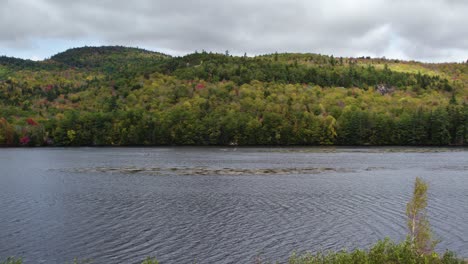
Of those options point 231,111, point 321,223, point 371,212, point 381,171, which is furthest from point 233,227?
point 231,111

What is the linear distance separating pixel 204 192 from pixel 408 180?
31726 mm

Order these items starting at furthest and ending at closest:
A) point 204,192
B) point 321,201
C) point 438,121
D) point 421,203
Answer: point 438,121, point 204,192, point 321,201, point 421,203

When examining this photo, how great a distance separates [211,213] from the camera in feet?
140

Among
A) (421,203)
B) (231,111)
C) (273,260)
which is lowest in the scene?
(273,260)

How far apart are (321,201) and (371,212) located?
7324 mm

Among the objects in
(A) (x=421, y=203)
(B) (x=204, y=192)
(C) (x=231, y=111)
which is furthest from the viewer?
(C) (x=231, y=111)

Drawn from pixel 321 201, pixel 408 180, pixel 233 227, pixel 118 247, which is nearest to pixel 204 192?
pixel 321 201

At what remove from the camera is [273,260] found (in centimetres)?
2798

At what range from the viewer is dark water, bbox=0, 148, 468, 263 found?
30609mm

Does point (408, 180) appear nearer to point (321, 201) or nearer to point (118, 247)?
point (321, 201)

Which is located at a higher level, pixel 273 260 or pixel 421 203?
pixel 421 203

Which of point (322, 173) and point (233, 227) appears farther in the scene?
point (322, 173)

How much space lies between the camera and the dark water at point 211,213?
100 feet

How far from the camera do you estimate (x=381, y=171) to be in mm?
78562
